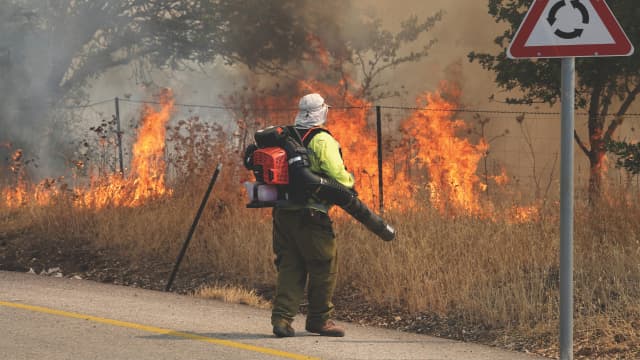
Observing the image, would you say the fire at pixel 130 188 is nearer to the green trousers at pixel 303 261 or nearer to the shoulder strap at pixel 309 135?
the green trousers at pixel 303 261

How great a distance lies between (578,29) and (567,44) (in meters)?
0.10

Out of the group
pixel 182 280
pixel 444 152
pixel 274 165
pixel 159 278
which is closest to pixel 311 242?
pixel 274 165

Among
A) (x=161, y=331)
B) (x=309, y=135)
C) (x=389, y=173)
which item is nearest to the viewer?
(x=309, y=135)

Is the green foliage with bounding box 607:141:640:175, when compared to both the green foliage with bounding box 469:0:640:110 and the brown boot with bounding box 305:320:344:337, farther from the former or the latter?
the brown boot with bounding box 305:320:344:337

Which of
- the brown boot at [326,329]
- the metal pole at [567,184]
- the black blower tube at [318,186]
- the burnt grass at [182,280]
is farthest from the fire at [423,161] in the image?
the metal pole at [567,184]

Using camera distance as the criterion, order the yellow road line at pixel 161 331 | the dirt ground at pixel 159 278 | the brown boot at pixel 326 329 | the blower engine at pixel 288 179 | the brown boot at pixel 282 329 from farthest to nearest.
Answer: the dirt ground at pixel 159 278, the brown boot at pixel 326 329, the brown boot at pixel 282 329, the blower engine at pixel 288 179, the yellow road line at pixel 161 331

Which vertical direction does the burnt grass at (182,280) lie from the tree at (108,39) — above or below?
below

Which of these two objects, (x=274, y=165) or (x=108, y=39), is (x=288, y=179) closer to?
(x=274, y=165)

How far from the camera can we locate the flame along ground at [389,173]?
36.7 ft

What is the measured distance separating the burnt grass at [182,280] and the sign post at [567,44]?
40.9 inches

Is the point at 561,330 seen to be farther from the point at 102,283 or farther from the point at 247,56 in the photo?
the point at 247,56

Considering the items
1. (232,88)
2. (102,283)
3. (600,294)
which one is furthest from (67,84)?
(600,294)

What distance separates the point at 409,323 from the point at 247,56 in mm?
13473

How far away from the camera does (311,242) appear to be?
6.88 metres
